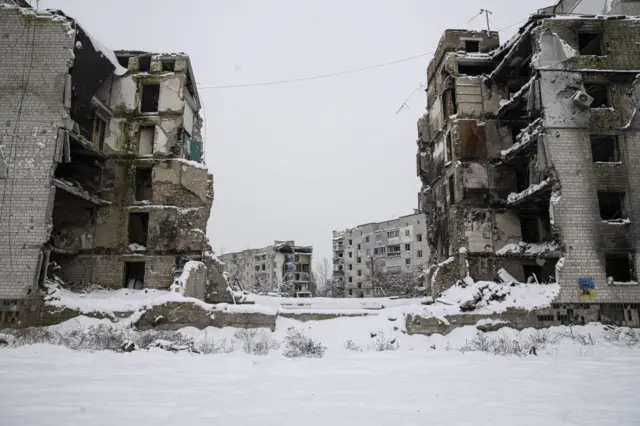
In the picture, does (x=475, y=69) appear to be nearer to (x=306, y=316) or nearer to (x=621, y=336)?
(x=621, y=336)

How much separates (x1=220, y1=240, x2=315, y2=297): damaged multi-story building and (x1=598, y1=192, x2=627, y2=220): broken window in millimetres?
45561

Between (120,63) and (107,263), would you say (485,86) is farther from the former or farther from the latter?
(107,263)

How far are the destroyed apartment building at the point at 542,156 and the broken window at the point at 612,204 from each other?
2.0 inches

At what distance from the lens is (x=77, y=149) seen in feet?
67.5

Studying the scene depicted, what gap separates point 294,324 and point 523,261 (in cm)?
1344

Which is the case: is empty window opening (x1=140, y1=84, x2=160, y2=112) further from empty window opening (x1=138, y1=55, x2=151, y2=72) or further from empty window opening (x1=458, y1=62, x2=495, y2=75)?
empty window opening (x1=458, y1=62, x2=495, y2=75)

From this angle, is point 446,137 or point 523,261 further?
point 446,137

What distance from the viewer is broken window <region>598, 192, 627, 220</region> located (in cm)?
1812

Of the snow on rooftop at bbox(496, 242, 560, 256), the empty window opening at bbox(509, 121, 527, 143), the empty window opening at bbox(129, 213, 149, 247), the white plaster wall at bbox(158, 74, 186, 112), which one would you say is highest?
the white plaster wall at bbox(158, 74, 186, 112)

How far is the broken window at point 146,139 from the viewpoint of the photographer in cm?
2281

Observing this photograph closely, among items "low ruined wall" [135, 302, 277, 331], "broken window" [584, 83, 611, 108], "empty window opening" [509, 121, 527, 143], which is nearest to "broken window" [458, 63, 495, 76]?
"empty window opening" [509, 121, 527, 143]

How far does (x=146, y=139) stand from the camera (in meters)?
23.0

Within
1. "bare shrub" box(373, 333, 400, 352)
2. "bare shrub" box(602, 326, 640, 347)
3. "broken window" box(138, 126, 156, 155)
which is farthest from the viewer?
"broken window" box(138, 126, 156, 155)

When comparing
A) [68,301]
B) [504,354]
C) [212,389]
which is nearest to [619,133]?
[504,354]
